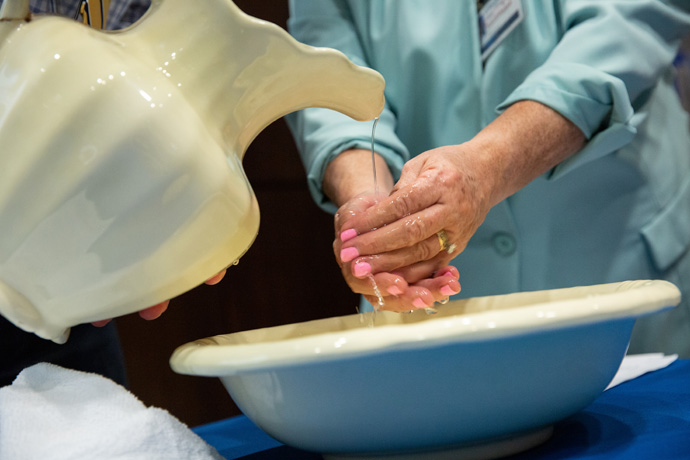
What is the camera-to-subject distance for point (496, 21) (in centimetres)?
87

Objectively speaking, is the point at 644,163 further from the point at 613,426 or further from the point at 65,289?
the point at 65,289

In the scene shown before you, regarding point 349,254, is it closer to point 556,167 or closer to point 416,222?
point 416,222

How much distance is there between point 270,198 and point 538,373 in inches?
51.3

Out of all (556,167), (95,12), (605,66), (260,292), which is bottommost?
(260,292)

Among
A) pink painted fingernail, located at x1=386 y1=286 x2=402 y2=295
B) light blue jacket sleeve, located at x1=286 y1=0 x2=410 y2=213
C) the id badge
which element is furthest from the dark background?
pink painted fingernail, located at x1=386 y1=286 x2=402 y2=295

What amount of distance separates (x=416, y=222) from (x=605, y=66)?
335 millimetres

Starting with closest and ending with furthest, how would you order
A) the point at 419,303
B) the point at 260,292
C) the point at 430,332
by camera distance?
the point at 430,332 → the point at 419,303 → the point at 260,292

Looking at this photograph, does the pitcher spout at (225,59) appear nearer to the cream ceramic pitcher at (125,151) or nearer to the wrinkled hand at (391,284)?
the cream ceramic pitcher at (125,151)

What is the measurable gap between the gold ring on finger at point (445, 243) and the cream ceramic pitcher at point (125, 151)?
22cm

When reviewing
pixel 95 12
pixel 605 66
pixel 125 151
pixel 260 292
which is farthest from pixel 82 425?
pixel 260 292

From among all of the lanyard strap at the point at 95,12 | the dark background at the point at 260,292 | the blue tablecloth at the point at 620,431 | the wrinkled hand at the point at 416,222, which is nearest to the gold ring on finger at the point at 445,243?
the wrinkled hand at the point at 416,222

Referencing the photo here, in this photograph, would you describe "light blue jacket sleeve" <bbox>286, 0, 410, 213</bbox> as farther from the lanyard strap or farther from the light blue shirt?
the lanyard strap

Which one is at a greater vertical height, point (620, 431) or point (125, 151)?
point (125, 151)

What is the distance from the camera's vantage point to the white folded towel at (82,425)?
1.32ft
